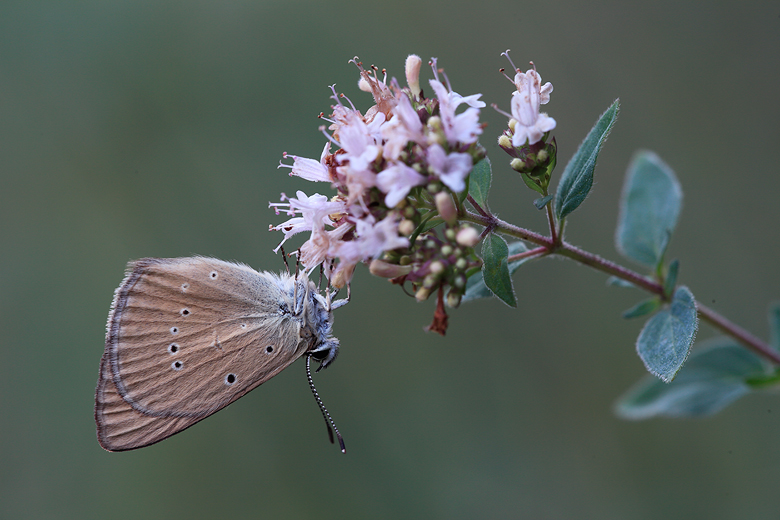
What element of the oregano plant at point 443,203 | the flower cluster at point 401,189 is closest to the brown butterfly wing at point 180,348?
the oregano plant at point 443,203

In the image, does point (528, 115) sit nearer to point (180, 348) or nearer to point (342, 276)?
point (342, 276)

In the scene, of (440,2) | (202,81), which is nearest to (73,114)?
(202,81)

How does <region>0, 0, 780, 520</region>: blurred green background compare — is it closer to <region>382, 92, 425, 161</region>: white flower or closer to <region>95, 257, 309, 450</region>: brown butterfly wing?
<region>95, 257, 309, 450</region>: brown butterfly wing


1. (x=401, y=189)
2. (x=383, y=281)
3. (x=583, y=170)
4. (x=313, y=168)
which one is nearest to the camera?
(x=401, y=189)

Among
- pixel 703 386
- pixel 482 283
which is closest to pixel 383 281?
pixel 482 283

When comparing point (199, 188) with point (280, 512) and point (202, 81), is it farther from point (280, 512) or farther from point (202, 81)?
point (280, 512)

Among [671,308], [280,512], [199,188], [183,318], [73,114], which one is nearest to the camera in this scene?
[671,308]
